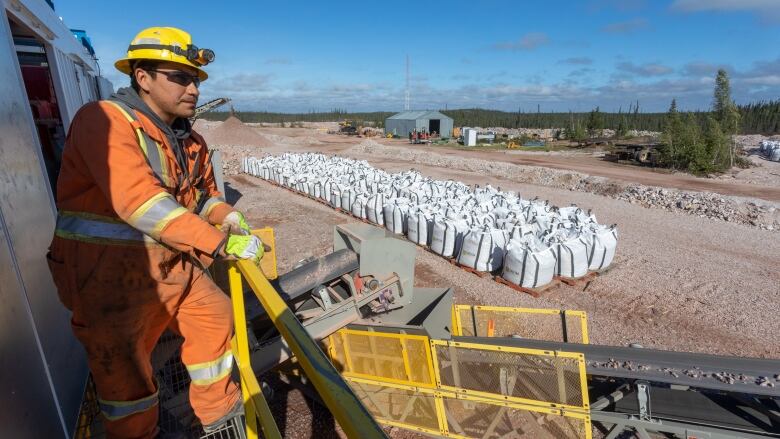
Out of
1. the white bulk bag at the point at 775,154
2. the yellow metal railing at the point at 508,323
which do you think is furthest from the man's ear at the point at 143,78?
the white bulk bag at the point at 775,154

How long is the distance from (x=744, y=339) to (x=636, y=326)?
3.54 feet

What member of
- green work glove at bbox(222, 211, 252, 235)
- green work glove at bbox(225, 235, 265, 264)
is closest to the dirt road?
green work glove at bbox(222, 211, 252, 235)

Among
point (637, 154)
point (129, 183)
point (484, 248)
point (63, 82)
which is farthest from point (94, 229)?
point (637, 154)

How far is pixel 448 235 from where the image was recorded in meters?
6.68

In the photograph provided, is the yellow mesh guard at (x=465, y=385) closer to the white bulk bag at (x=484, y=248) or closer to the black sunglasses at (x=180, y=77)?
the black sunglasses at (x=180, y=77)

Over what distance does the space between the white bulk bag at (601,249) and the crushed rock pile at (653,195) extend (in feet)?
16.7

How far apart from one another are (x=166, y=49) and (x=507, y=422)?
3.10 metres

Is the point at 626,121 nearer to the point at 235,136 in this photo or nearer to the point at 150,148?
the point at 235,136

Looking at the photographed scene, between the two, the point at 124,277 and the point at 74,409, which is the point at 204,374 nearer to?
the point at 124,277

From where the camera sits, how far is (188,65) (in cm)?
172

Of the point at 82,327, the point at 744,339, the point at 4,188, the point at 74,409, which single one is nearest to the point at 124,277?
the point at 82,327

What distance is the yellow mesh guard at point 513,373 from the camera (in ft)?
8.61

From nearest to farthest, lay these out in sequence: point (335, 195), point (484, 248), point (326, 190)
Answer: point (484, 248), point (335, 195), point (326, 190)

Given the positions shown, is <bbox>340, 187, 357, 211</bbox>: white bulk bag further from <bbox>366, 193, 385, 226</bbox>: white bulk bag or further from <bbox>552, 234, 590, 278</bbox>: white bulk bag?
<bbox>552, 234, 590, 278</bbox>: white bulk bag
